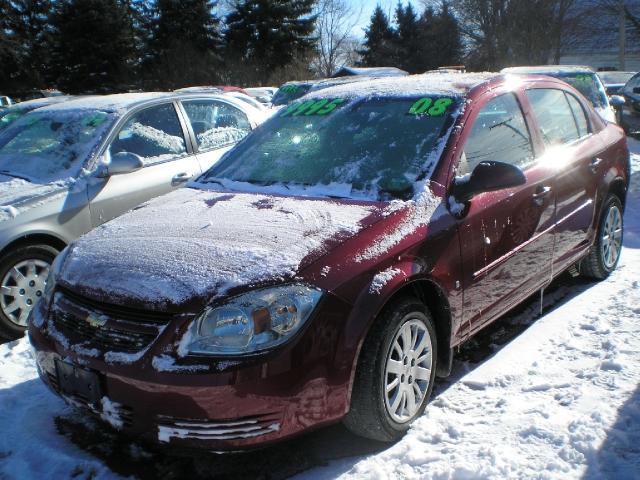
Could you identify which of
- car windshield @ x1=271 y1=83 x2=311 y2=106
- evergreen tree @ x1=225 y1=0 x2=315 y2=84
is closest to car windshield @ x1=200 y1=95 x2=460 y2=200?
car windshield @ x1=271 y1=83 x2=311 y2=106

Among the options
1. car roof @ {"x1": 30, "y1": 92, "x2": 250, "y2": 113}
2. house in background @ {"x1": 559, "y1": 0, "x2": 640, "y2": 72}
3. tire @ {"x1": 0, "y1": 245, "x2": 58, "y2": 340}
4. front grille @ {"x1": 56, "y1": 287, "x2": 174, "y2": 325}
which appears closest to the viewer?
front grille @ {"x1": 56, "y1": 287, "x2": 174, "y2": 325}

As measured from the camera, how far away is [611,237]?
5.05 meters

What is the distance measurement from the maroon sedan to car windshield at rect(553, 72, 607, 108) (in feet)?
20.0

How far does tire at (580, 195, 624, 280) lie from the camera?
4824 millimetres

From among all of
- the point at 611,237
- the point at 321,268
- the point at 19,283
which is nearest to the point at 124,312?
the point at 321,268

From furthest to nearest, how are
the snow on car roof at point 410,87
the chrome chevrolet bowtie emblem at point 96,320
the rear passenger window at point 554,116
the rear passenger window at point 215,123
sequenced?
the rear passenger window at point 215,123 < the rear passenger window at point 554,116 < the snow on car roof at point 410,87 < the chrome chevrolet bowtie emblem at point 96,320

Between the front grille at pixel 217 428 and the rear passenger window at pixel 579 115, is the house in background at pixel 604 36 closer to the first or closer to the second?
the rear passenger window at pixel 579 115

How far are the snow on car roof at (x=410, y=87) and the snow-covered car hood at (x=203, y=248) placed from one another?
3.34ft

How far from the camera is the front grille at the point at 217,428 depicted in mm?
2443

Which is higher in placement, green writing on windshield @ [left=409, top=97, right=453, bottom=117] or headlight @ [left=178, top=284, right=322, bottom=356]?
green writing on windshield @ [left=409, top=97, right=453, bottom=117]

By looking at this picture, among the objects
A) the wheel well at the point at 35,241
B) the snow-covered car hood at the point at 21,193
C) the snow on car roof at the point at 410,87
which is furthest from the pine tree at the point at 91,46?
the snow on car roof at the point at 410,87

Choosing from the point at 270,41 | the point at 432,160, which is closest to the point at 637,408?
the point at 432,160

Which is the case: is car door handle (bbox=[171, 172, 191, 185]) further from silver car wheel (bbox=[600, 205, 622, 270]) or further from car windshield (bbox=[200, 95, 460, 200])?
silver car wheel (bbox=[600, 205, 622, 270])

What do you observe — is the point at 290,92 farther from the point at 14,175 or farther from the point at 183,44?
the point at 183,44
